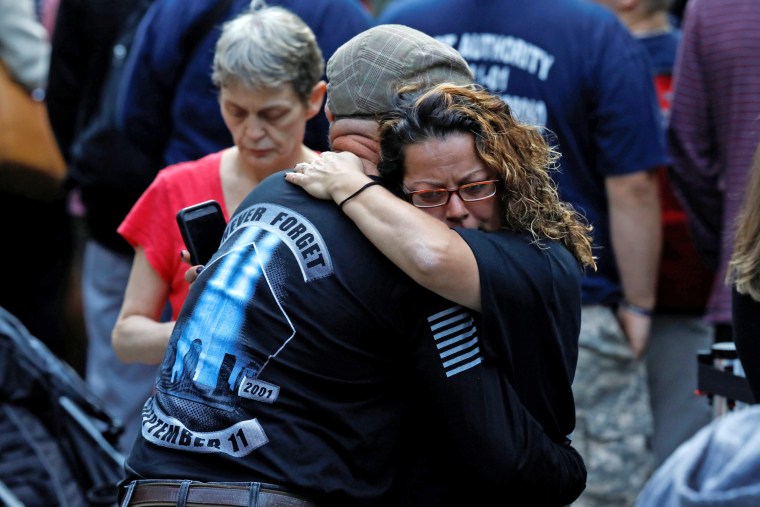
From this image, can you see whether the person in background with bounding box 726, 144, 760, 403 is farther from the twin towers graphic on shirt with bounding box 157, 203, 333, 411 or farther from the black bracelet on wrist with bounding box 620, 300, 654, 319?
the black bracelet on wrist with bounding box 620, 300, 654, 319

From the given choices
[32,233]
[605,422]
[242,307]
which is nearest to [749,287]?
[242,307]

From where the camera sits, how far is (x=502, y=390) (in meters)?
2.39

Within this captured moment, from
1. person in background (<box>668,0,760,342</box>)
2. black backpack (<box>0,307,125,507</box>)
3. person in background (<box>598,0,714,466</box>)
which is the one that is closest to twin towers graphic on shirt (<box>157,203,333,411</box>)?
black backpack (<box>0,307,125,507</box>)

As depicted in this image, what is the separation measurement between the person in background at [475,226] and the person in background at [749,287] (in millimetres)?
521

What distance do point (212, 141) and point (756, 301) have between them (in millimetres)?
1959

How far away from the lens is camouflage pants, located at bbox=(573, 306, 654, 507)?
4258 millimetres

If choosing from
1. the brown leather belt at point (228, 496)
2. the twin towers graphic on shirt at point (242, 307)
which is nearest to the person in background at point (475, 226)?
the twin towers graphic on shirt at point (242, 307)

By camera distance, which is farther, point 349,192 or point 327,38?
point 327,38

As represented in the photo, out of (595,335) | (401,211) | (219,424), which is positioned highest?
(401,211)

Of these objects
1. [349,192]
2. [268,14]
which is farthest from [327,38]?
[349,192]

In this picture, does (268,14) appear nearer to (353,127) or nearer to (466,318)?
(353,127)

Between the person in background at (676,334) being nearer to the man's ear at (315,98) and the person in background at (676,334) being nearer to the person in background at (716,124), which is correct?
the person in background at (716,124)

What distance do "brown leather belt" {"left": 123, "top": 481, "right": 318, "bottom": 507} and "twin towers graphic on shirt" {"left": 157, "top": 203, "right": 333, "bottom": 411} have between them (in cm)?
15

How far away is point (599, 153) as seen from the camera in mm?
4234
